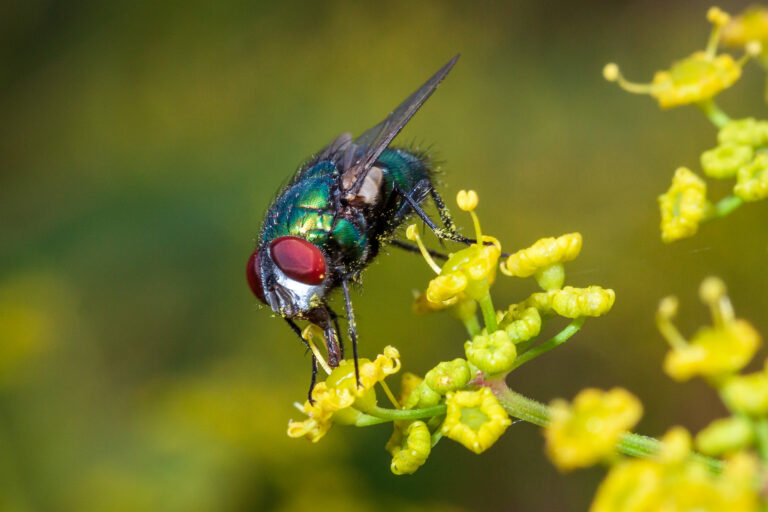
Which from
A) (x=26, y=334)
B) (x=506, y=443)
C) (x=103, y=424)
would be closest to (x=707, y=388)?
(x=506, y=443)

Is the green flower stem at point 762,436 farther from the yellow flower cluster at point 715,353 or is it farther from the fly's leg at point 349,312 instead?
the fly's leg at point 349,312

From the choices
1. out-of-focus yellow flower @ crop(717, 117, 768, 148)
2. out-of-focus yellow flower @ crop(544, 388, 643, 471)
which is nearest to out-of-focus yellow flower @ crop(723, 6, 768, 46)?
out-of-focus yellow flower @ crop(717, 117, 768, 148)

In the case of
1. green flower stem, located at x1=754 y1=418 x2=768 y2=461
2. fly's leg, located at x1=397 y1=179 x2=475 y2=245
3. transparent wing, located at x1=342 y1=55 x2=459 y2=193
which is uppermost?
transparent wing, located at x1=342 y1=55 x2=459 y2=193

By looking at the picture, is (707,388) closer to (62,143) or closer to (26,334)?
(26,334)

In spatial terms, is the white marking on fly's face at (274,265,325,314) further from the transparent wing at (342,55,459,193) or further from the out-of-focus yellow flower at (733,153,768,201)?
the out-of-focus yellow flower at (733,153,768,201)

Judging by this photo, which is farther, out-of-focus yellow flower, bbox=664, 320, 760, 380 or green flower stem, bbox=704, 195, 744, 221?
green flower stem, bbox=704, 195, 744, 221

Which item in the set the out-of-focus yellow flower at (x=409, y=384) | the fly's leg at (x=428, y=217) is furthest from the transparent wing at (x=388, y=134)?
the out-of-focus yellow flower at (x=409, y=384)

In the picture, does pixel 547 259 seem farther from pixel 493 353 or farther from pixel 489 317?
pixel 493 353

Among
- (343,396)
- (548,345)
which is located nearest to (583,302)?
(548,345)
